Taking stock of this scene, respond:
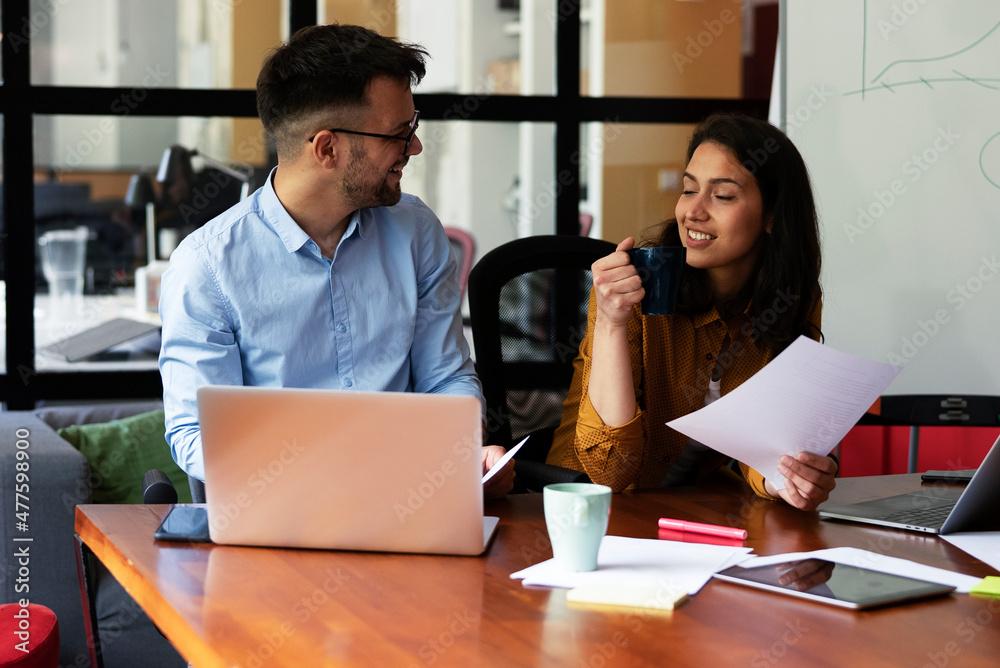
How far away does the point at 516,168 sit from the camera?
323 cm

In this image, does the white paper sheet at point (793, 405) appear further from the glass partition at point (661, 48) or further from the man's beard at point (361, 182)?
the glass partition at point (661, 48)

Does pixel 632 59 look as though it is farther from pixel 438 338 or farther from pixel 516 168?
pixel 438 338

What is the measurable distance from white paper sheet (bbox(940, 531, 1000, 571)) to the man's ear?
1146 millimetres

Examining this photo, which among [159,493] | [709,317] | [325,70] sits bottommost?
[159,493]

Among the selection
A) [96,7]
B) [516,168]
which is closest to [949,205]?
[516,168]

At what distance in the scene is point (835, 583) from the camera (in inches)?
39.8

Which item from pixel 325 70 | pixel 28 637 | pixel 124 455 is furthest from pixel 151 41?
pixel 28 637

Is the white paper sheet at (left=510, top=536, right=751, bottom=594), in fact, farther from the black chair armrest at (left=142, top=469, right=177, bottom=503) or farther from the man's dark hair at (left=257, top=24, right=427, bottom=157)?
the man's dark hair at (left=257, top=24, right=427, bottom=157)

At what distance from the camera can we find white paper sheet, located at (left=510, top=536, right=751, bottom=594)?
1015 millimetres

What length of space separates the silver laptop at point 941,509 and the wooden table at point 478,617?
6 cm

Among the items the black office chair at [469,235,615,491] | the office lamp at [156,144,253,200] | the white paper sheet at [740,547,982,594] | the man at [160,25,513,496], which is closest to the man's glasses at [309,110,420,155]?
the man at [160,25,513,496]

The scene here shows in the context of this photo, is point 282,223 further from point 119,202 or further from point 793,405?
point 119,202

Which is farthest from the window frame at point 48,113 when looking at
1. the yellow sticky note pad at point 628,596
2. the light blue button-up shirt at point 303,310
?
the yellow sticky note pad at point 628,596

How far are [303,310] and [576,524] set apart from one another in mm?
838
